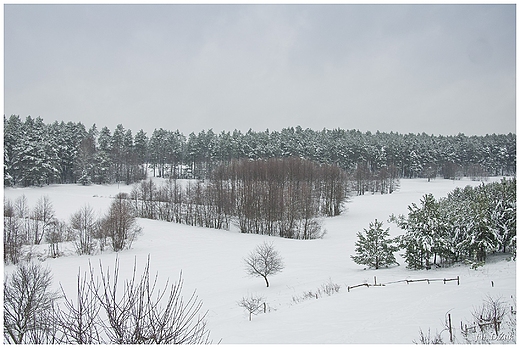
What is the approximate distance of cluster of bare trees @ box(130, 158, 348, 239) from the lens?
176 feet

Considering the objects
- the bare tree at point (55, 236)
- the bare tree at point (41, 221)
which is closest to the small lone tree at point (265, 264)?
the bare tree at point (55, 236)

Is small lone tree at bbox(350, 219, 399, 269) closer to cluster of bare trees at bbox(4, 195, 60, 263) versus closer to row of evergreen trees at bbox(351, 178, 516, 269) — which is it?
row of evergreen trees at bbox(351, 178, 516, 269)

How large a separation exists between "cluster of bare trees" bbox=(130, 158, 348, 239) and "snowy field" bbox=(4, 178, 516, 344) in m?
5.50

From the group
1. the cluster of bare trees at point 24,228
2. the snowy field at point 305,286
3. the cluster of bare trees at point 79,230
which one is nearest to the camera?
the snowy field at point 305,286

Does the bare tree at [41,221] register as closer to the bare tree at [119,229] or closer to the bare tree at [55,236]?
the bare tree at [55,236]

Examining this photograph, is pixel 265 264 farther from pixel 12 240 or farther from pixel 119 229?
pixel 12 240

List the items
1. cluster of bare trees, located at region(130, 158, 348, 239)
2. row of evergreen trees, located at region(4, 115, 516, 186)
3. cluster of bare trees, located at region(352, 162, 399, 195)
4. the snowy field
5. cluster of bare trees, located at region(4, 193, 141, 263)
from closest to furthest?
the snowy field
cluster of bare trees, located at region(4, 193, 141, 263)
cluster of bare trees, located at region(130, 158, 348, 239)
row of evergreen trees, located at region(4, 115, 516, 186)
cluster of bare trees, located at region(352, 162, 399, 195)

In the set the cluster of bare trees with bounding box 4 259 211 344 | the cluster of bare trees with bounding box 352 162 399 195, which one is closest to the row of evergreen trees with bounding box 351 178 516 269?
the cluster of bare trees with bounding box 4 259 211 344

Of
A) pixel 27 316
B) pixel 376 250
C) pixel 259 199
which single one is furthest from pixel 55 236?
pixel 376 250

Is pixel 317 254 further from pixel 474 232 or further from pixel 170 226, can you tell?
pixel 170 226

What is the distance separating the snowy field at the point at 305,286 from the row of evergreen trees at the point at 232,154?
122ft

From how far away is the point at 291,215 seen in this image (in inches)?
2047

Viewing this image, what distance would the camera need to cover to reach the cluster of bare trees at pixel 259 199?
53.5 meters

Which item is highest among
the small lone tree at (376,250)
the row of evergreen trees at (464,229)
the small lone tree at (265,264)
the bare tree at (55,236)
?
the row of evergreen trees at (464,229)
